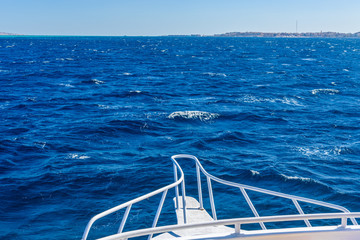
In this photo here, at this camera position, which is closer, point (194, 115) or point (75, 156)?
point (75, 156)

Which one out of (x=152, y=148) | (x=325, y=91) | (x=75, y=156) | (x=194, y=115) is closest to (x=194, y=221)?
(x=75, y=156)

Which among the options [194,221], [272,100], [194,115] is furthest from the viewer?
[272,100]

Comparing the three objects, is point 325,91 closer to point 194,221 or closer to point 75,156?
point 75,156

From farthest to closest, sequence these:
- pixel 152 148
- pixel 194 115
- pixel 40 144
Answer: pixel 194 115
pixel 40 144
pixel 152 148

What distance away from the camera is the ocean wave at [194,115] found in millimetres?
28531

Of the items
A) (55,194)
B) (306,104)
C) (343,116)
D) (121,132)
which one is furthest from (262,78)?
(55,194)

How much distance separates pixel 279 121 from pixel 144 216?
55.4 feet

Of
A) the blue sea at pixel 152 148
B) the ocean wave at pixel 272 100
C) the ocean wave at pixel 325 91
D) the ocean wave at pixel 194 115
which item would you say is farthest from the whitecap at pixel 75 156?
the ocean wave at pixel 325 91

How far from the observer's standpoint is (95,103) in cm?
3478

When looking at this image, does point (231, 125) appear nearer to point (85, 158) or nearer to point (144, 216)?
point (85, 158)

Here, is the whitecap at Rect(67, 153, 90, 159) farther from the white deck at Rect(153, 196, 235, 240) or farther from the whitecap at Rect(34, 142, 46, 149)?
the white deck at Rect(153, 196, 235, 240)

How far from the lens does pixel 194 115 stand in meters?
29.2

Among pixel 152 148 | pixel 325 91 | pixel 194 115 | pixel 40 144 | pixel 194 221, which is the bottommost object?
pixel 152 148

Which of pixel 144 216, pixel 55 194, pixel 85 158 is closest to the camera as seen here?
pixel 144 216
